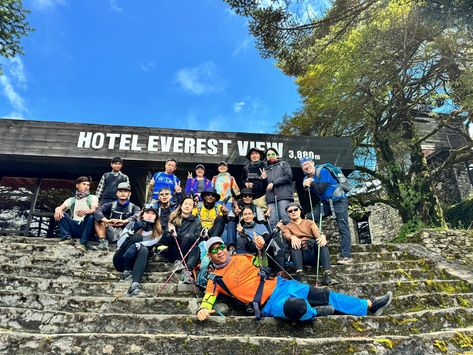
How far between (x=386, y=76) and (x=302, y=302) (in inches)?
373

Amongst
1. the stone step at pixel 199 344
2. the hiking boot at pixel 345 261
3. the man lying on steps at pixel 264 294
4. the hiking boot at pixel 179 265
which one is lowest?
the stone step at pixel 199 344

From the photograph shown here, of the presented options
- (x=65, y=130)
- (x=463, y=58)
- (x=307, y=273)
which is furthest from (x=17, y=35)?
(x=463, y=58)

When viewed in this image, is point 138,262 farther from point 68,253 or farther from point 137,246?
point 68,253

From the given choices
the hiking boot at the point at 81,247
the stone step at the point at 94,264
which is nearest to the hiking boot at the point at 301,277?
the stone step at the point at 94,264

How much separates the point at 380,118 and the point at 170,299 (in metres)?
10.6

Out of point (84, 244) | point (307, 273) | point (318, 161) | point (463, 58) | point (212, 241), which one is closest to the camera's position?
point (212, 241)

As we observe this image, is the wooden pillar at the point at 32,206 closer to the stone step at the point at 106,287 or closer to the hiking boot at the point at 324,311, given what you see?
the stone step at the point at 106,287

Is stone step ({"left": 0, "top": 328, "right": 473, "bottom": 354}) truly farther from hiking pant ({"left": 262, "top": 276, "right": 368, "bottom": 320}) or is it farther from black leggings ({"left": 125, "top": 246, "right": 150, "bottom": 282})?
black leggings ({"left": 125, "top": 246, "right": 150, "bottom": 282})

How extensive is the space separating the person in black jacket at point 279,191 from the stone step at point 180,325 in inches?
96.5

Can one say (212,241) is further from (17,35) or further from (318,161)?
(17,35)

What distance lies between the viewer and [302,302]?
3477mm

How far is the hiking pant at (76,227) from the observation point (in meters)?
5.74

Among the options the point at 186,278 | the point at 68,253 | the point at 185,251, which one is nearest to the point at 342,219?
the point at 185,251

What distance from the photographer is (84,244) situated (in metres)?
5.70
